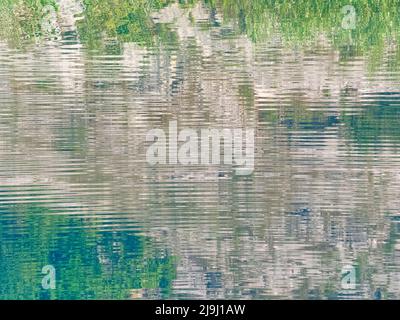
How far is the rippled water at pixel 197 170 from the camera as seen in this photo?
2.54 m

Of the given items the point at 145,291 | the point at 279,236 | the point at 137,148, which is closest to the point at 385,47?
the point at 279,236

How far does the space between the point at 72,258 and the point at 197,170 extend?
50 cm

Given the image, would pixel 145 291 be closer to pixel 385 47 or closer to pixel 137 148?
pixel 137 148

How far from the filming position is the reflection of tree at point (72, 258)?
8.33 ft

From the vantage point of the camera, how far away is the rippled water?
100.0 inches

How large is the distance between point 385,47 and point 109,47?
0.93 meters

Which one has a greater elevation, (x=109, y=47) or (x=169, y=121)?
(x=109, y=47)

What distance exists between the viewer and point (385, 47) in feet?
8.70

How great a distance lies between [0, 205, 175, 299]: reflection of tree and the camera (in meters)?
2.54

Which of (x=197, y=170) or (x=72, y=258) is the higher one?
(x=197, y=170)

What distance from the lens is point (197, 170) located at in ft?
8.39
